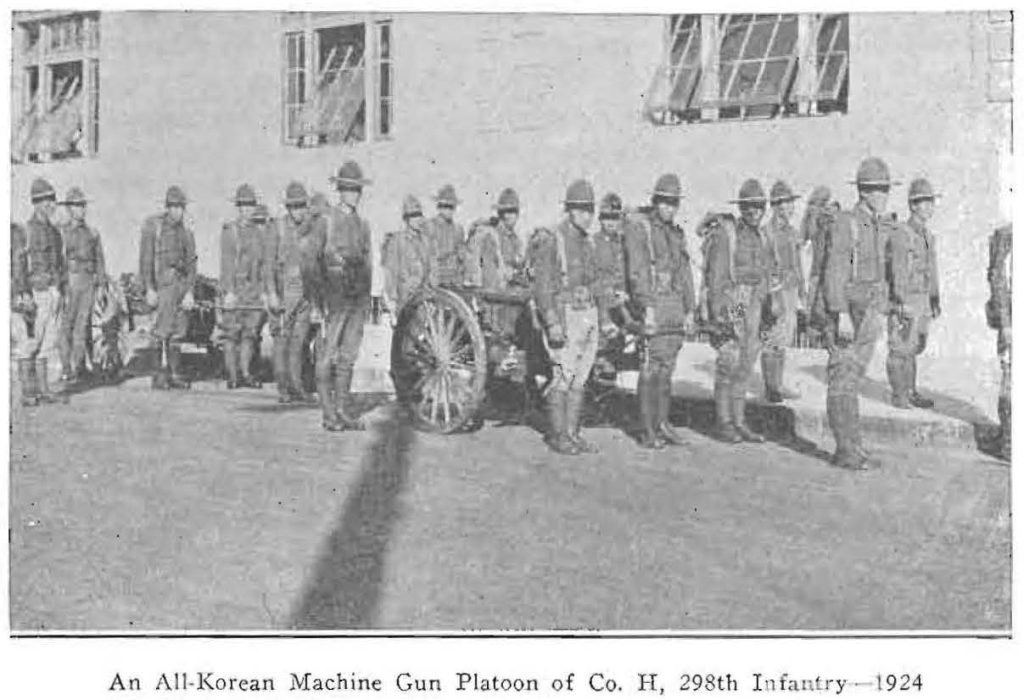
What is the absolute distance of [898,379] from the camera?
202 inches

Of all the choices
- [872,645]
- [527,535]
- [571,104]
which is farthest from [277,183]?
[872,645]

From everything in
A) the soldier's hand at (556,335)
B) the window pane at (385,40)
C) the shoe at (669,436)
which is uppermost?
the window pane at (385,40)

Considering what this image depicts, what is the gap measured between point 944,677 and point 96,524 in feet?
9.31

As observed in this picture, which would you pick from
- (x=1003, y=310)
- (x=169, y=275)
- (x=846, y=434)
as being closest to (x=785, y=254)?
(x=846, y=434)

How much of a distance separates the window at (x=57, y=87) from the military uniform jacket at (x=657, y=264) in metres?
2.08

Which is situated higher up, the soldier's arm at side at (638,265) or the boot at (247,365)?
the soldier's arm at side at (638,265)

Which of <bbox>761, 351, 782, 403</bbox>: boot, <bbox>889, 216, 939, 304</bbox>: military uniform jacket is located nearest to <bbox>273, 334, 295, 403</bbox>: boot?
<bbox>761, 351, 782, 403</bbox>: boot

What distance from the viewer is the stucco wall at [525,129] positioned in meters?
4.96

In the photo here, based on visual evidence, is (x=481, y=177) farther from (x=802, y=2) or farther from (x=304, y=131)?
(x=802, y=2)

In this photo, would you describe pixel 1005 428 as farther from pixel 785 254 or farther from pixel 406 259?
pixel 406 259

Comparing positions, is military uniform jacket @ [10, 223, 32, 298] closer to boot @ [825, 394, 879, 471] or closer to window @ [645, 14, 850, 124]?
window @ [645, 14, 850, 124]

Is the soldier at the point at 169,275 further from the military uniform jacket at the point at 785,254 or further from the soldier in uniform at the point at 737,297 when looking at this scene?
the military uniform jacket at the point at 785,254

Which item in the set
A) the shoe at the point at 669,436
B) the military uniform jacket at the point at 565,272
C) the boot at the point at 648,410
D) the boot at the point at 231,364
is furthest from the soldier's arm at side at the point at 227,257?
the shoe at the point at 669,436

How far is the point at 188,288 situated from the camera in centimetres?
586
